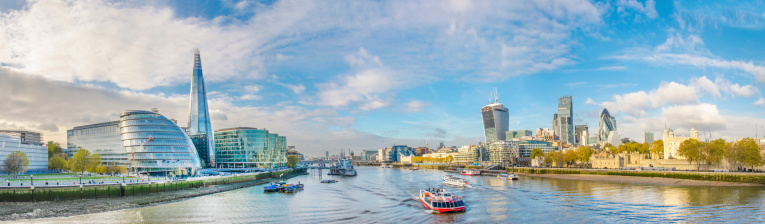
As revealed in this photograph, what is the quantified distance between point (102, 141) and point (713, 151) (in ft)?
469

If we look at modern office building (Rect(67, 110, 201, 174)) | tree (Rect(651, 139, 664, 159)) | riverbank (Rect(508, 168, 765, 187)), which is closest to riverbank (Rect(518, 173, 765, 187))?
riverbank (Rect(508, 168, 765, 187))

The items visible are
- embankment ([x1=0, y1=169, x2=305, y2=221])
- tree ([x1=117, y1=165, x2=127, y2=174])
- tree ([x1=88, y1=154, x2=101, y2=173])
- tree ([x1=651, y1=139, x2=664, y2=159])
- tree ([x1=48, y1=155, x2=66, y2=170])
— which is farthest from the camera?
tree ([x1=651, y1=139, x2=664, y2=159])

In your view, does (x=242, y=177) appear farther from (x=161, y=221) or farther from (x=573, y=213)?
(x=573, y=213)

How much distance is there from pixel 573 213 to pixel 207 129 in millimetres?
156826

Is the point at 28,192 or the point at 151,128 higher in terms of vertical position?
the point at 151,128

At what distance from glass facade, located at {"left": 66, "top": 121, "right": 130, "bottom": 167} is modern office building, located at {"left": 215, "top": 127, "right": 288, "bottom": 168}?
4427 cm

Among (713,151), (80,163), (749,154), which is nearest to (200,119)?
(80,163)

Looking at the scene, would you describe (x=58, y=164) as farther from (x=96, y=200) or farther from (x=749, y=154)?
(x=749, y=154)

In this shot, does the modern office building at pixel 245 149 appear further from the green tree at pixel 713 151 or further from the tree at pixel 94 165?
the green tree at pixel 713 151

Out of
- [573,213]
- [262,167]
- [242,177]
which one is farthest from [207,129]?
[573,213]

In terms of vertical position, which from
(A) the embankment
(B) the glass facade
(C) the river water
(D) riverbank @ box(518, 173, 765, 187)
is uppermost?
(B) the glass facade

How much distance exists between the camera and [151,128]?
108m

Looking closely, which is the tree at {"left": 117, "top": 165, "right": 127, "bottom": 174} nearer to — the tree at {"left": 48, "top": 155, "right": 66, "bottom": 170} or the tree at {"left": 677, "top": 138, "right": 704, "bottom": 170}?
the tree at {"left": 48, "top": 155, "right": 66, "bottom": 170}

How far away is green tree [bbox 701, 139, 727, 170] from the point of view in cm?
8438
